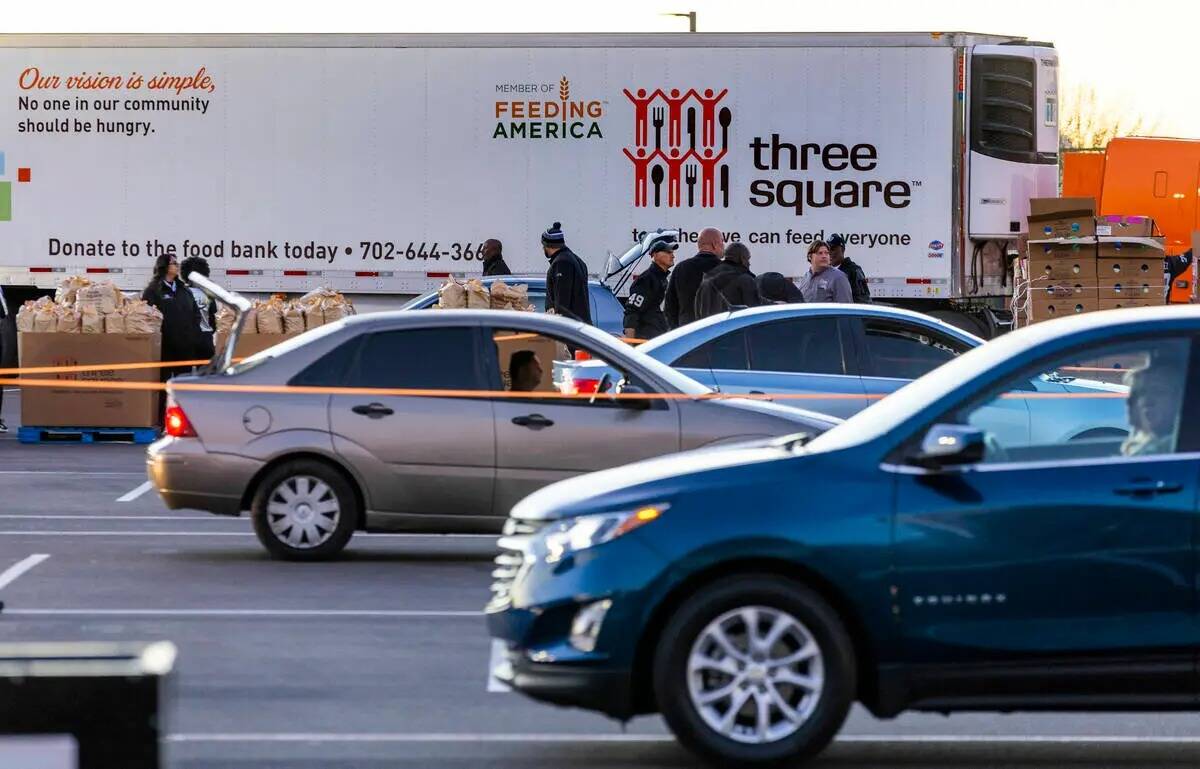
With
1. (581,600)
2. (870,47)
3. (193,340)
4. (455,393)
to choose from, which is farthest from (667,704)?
(870,47)

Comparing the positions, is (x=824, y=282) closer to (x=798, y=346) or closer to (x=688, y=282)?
(x=688, y=282)

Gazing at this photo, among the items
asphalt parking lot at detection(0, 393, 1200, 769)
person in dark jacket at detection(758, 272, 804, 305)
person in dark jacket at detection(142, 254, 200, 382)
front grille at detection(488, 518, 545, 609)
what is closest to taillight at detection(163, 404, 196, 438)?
asphalt parking lot at detection(0, 393, 1200, 769)

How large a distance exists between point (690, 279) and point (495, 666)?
10945 millimetres

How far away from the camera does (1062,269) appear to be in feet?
69.7

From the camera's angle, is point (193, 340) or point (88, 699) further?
Answer: point (193, 340)

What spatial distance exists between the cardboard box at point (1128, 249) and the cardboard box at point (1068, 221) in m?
0.28

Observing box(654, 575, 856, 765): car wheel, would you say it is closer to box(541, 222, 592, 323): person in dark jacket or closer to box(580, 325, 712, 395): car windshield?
box(580, 325, 712, 395): car windshield

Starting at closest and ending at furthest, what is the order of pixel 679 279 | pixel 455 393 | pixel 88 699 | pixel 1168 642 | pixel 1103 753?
1. pixel 88 699
2. pixel 1168 642
3. pixel 1103 753
4. pixel 455 393
5. pixel 679 279

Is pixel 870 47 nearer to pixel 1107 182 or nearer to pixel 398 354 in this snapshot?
pixel 1107 182

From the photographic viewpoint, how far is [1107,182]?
29.2 metres

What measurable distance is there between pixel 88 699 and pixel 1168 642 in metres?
4.38

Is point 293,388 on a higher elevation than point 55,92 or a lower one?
lower

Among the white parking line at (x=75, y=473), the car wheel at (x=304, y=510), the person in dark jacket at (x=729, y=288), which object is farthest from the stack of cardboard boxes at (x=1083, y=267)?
the car wheel at (x=304, y=510)

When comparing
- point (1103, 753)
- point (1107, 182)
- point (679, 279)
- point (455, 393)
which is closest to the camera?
point (1103, 753)
